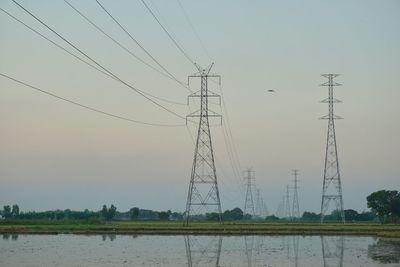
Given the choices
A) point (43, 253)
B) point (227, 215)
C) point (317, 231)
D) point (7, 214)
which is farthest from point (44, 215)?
point (43, 253)

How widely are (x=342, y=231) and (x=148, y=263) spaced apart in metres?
37.0

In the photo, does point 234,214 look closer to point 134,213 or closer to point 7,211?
point 134,213

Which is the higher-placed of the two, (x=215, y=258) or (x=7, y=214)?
(x=7, y=214)

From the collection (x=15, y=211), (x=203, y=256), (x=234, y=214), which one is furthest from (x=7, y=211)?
(x=203, y=256)

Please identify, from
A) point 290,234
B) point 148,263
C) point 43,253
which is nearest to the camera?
point 148,263

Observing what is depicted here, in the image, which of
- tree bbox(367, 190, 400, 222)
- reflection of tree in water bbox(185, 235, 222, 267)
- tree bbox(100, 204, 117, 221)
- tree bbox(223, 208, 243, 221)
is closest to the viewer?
reflection of tree in water bbox(185, 235, 222, 267)

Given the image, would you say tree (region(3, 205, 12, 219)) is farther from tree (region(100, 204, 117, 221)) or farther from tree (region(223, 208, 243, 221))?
tree (region(223, 208, 243, 221))

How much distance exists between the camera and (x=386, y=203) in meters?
106

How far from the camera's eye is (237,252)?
3456cm

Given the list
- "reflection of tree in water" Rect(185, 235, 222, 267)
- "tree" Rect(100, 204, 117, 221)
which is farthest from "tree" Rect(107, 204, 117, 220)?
"reflection of tree in water" Rect(185, 235, 222, 267)

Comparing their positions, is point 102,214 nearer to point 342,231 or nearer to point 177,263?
point 342,231

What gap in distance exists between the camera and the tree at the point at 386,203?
10525cm

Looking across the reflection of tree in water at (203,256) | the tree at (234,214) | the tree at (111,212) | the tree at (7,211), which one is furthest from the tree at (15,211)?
the reflection of tree in water at (203,256)

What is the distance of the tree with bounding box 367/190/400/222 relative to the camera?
4144 inches
